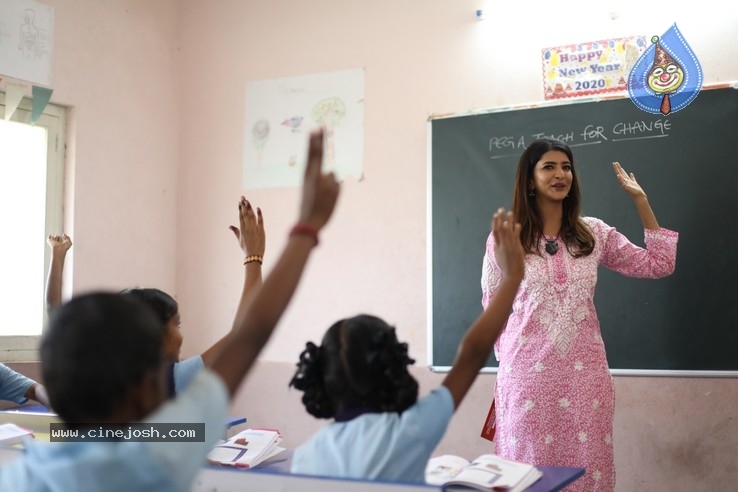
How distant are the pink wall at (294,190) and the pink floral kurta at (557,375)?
2.93 feet

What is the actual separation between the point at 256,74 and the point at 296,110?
1.17 feet

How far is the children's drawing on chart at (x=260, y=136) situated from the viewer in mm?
4293

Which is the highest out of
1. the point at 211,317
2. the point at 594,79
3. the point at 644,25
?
the point at 644,25

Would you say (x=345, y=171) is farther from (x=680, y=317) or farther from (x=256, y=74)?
(x=680, y=317)

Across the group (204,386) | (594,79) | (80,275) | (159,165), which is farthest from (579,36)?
(204,386)

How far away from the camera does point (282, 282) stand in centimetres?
113

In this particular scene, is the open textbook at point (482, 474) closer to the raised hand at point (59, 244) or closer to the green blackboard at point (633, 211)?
the raised hand at point (59, 244)

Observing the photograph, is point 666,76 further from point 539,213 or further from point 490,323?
point 490,323

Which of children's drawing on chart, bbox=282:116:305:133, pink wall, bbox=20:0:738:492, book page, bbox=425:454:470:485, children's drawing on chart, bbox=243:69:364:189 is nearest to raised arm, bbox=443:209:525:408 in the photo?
book page, bbox=425:454:470:485

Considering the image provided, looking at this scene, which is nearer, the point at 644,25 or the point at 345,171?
the point at 644,25

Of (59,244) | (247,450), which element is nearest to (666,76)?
(247,450)

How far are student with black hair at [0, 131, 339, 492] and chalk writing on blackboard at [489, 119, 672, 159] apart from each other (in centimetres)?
275

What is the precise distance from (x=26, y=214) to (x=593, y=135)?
267cm

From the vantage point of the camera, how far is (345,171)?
4.05 meters
